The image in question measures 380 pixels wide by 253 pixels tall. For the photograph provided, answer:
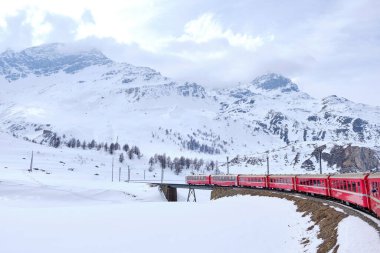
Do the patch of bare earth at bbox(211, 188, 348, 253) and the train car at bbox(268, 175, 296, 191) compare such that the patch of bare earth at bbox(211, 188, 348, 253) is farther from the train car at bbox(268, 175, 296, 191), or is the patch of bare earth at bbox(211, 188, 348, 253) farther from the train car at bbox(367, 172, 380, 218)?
the train car at bbox(268, 175, 296, 191)

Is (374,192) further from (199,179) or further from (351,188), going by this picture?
(199,179)

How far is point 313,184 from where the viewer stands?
44281 millimetres

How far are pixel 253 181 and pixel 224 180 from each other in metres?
13.0

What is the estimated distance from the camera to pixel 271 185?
60.6m

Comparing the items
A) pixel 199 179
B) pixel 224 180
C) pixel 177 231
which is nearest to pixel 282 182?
pixel 224 180

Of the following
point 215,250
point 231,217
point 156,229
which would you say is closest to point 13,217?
point 156,229

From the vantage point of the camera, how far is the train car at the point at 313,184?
133 feet

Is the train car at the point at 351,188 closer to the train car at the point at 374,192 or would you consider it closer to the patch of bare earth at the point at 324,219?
the train car at the point at 374,192

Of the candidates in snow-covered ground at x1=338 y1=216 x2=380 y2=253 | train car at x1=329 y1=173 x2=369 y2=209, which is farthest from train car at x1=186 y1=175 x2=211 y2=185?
snow-covered ground at x1=338 y1=216 x2=380 y2=253

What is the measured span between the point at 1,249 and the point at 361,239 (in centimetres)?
2068

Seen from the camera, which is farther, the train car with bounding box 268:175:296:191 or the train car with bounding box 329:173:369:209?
the train car with bounding box 268:175:296:191

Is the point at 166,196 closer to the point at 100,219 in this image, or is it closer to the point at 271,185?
the point at 271,185

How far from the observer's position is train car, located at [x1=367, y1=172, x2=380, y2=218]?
24.3 m

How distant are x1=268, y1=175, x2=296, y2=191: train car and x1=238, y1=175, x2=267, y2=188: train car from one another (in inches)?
84.9
